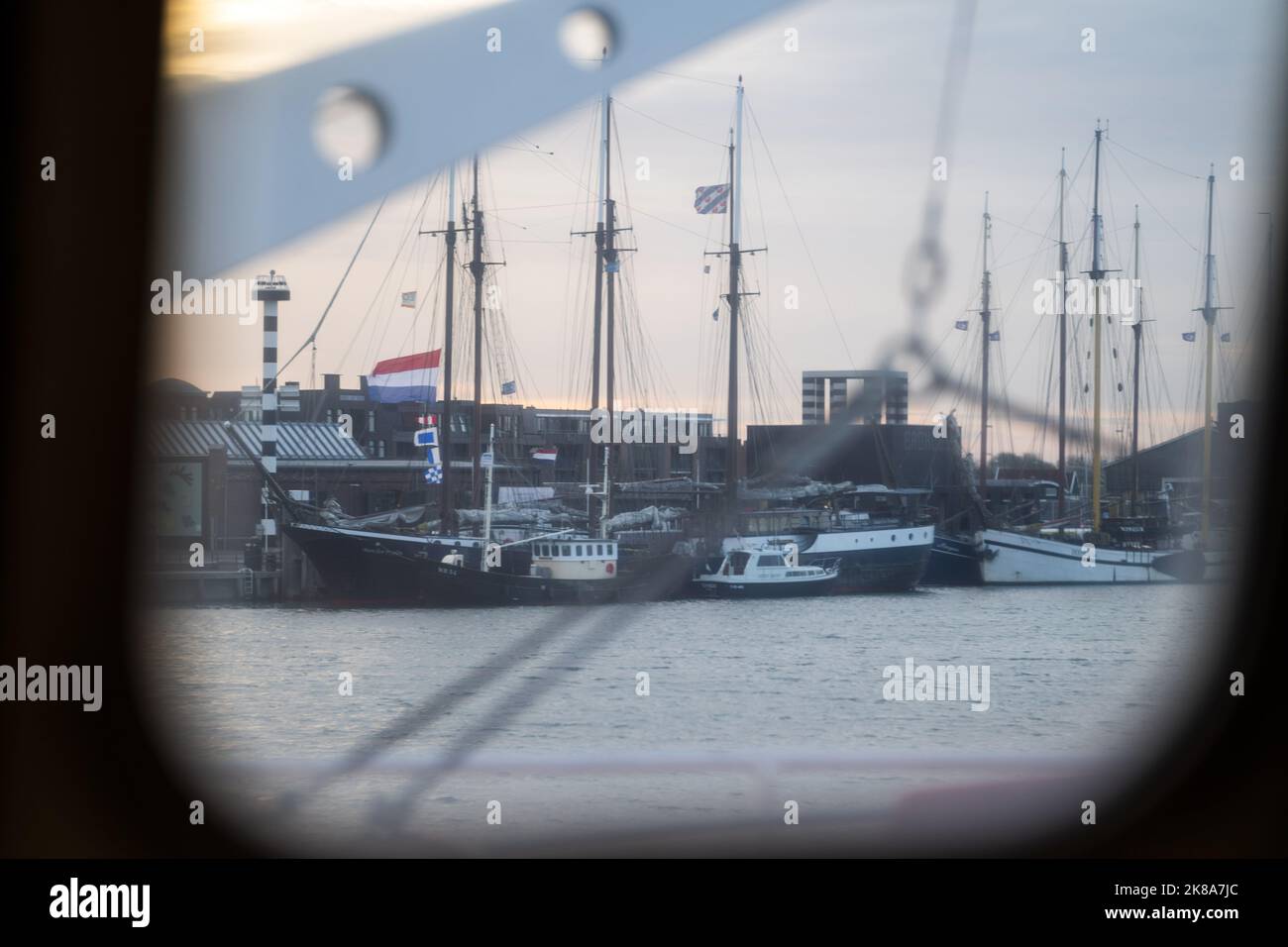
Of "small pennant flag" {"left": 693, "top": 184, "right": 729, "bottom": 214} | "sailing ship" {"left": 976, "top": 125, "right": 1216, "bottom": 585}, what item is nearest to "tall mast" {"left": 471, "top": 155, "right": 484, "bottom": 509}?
"small pennant flag" {"left": 693, "top": 184, "right": 729, "bottom": 214}

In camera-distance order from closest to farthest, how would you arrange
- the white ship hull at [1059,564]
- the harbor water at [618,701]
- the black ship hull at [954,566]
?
the harbor water at [618,701]
the white ship hull at [1059,564]
the black ship hull at [954,566]

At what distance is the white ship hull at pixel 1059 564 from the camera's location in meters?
22.0

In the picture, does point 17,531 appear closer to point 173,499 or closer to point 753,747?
point 753,747

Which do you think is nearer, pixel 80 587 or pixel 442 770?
pixel 80 587

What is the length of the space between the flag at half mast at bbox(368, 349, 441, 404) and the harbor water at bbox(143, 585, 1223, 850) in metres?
2.80

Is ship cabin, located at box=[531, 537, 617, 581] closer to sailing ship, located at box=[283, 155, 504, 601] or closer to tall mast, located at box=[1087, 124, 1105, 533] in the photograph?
sailing ship, located at box=[283, 155, 504, 601]

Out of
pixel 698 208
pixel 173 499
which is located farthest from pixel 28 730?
pixel 173 499

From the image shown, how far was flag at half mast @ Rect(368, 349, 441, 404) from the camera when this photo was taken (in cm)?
1642

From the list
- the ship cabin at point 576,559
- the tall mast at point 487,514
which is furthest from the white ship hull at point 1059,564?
the tall mast at point 487,514

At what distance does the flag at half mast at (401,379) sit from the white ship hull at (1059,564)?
34.9ft

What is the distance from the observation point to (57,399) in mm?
3096

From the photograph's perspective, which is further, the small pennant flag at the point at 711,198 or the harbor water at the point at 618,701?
the small pennant flag at the point at 711,198

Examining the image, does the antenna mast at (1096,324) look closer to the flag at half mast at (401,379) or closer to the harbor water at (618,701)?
the harbor water at (618,701)
